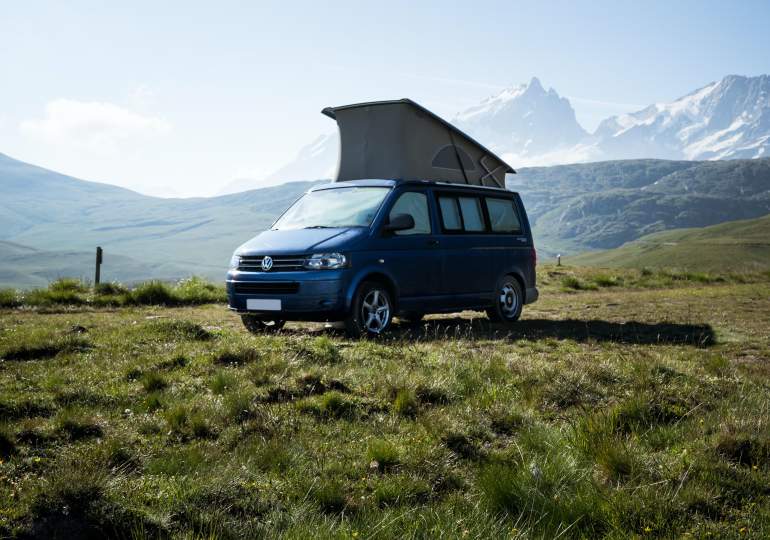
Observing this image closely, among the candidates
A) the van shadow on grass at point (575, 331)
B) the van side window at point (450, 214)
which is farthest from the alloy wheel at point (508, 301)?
the van side window at point (450, 214)

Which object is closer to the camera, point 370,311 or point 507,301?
point 370,311

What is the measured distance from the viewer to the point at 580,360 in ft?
22.5

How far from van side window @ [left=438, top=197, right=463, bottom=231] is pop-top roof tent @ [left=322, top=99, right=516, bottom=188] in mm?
2822

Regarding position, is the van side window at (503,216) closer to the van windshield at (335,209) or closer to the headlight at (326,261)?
the van windshield at (335,209)

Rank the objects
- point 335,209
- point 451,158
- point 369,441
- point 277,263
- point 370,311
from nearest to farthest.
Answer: point 369,441
point 277,263
point 370,311
point 335,209
point 451,158

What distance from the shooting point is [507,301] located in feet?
39.7

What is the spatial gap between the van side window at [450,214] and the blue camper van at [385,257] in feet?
0.06

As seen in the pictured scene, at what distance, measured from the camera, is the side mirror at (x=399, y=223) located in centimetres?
969

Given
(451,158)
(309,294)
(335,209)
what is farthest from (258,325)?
(451,158)

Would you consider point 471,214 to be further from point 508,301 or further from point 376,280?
point 376,280

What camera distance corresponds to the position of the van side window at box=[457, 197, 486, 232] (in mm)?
11227

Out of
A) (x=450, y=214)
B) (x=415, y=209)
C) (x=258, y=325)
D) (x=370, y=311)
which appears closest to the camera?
(x=370, y=311)

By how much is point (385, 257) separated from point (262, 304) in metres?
1.78

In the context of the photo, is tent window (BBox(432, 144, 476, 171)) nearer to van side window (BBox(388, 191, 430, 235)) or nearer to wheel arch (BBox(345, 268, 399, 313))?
van side window (BBox(388, 191, 430, 235))
